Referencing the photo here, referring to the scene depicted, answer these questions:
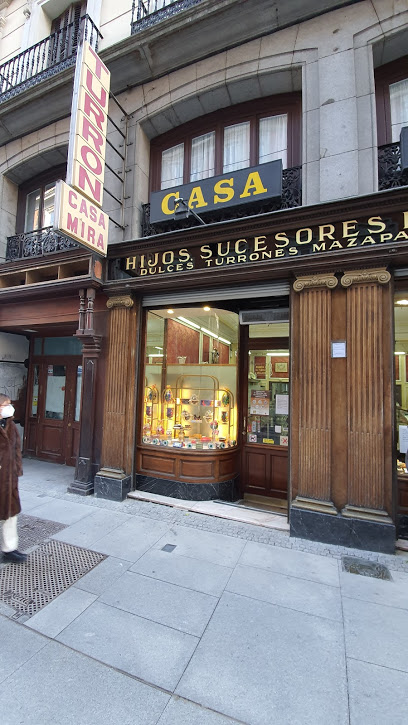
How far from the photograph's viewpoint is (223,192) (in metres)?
5.83

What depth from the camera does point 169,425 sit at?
690cm

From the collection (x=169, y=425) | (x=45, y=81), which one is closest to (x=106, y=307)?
(x=169, y=425)

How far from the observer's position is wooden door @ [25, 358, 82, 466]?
345 inches

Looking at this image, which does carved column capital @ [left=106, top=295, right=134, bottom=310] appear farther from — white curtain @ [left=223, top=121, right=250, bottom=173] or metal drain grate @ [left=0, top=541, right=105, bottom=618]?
metal drain grate @ [left=0, top=541, right=105, bottom=618]

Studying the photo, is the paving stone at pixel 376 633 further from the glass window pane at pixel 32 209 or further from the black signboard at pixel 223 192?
the glass window pane at pixel 32 209

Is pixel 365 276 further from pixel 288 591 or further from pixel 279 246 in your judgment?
pixel 288 591

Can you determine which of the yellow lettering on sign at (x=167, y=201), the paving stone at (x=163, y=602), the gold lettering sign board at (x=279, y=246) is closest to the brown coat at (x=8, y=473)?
the paving stone at (x=163, y=602)

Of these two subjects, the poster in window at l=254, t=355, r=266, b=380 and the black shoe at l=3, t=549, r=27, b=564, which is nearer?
the black shoe at l=3, t=549, r=27, b=564

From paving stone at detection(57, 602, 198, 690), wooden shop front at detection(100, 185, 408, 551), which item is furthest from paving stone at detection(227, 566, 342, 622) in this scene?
wooden shop front at detection(100, 185, 408, 551)

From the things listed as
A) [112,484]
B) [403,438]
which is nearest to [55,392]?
[112,484]

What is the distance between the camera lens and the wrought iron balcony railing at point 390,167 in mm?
4910

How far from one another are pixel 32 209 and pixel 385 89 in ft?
28.1

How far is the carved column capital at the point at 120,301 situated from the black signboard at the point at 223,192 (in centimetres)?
159

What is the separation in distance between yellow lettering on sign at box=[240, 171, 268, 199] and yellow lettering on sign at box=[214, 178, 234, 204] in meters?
0.26
